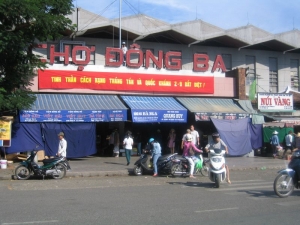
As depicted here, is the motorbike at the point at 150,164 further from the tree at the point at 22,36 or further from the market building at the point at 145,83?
the tree at the point at 22,36

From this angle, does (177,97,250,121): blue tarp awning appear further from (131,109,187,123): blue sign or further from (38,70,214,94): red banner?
(131,109,187,123): blue sign

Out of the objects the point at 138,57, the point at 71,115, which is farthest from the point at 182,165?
the point at 138,57

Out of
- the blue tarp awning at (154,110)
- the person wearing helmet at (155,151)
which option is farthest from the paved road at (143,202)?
the blue tarp awning at (154,110)

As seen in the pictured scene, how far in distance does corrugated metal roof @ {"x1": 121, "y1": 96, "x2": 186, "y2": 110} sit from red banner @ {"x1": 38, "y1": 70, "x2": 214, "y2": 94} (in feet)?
1.61

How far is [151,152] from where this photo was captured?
1673cm

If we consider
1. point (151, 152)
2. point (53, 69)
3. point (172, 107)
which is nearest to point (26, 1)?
point (53, 69)

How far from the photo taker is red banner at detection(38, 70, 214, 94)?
2228 cm

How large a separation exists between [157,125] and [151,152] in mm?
9989

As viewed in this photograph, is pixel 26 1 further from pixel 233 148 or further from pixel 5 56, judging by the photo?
pixel 233 148

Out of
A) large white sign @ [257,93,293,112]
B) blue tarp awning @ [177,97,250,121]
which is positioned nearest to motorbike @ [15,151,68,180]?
blue tarp awning @ [177,97,250,121]

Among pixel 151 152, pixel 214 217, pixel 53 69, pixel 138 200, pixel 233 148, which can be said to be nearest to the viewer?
pixel 214 217

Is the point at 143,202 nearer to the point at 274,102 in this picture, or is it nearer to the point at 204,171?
the point at 204,171

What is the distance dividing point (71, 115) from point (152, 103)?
472 cm

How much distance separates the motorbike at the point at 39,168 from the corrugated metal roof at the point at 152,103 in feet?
23.7
